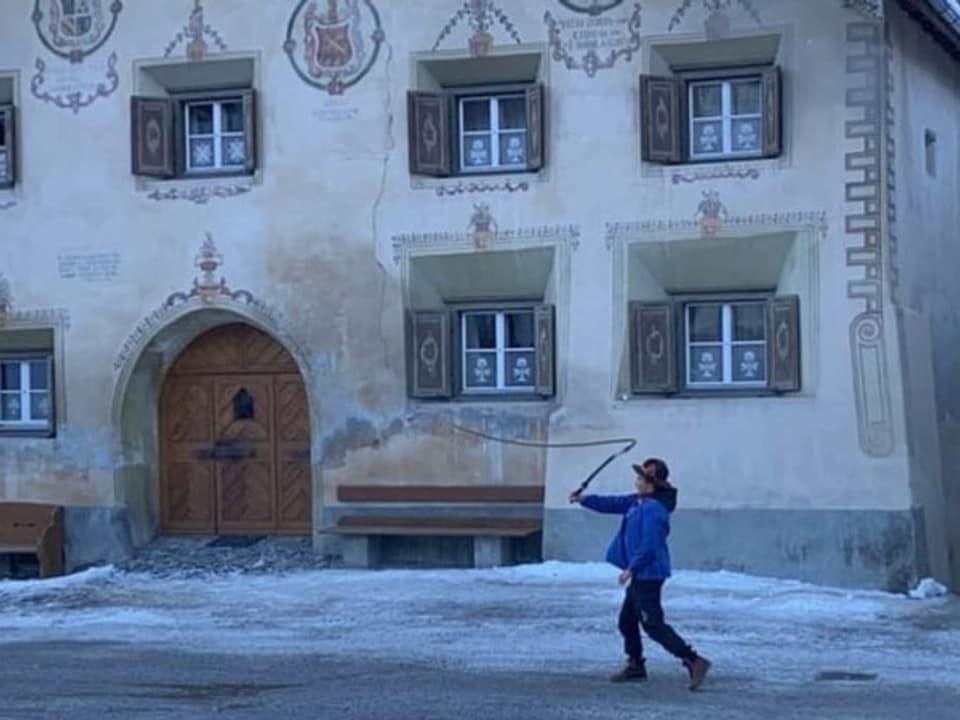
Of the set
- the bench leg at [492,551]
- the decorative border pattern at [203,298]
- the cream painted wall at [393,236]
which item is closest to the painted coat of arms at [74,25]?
the cream painted wall at [393,236]

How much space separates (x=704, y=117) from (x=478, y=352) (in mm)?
3420

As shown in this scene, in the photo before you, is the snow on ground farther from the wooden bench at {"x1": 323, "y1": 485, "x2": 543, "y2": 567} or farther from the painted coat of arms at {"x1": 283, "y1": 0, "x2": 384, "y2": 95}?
the painted coat of arms at {"x1": 283, "y1": 0, "x2": 384, "y2": 95}

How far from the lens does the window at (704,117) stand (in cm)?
1923

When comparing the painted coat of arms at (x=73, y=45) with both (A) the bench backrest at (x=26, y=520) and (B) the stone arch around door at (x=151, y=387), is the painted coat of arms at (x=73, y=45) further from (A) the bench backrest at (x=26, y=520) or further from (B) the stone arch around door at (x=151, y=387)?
(A) the bench backrest at (x=26, y=520)

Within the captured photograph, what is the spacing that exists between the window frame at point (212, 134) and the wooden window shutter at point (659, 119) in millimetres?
4509

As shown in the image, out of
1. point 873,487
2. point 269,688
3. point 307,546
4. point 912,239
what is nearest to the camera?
point 269,688

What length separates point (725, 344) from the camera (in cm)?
1938

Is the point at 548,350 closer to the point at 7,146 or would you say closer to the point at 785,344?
the point at 785,344

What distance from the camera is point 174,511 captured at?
21734 millimetres

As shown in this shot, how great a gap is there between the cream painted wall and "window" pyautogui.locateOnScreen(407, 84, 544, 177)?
195 mm

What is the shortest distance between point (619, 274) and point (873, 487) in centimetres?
332

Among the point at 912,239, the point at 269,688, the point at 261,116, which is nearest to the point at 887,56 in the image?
the point at 912,239

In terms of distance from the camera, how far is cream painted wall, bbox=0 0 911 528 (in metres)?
18.8

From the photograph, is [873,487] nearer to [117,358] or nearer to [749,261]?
[749,261]
